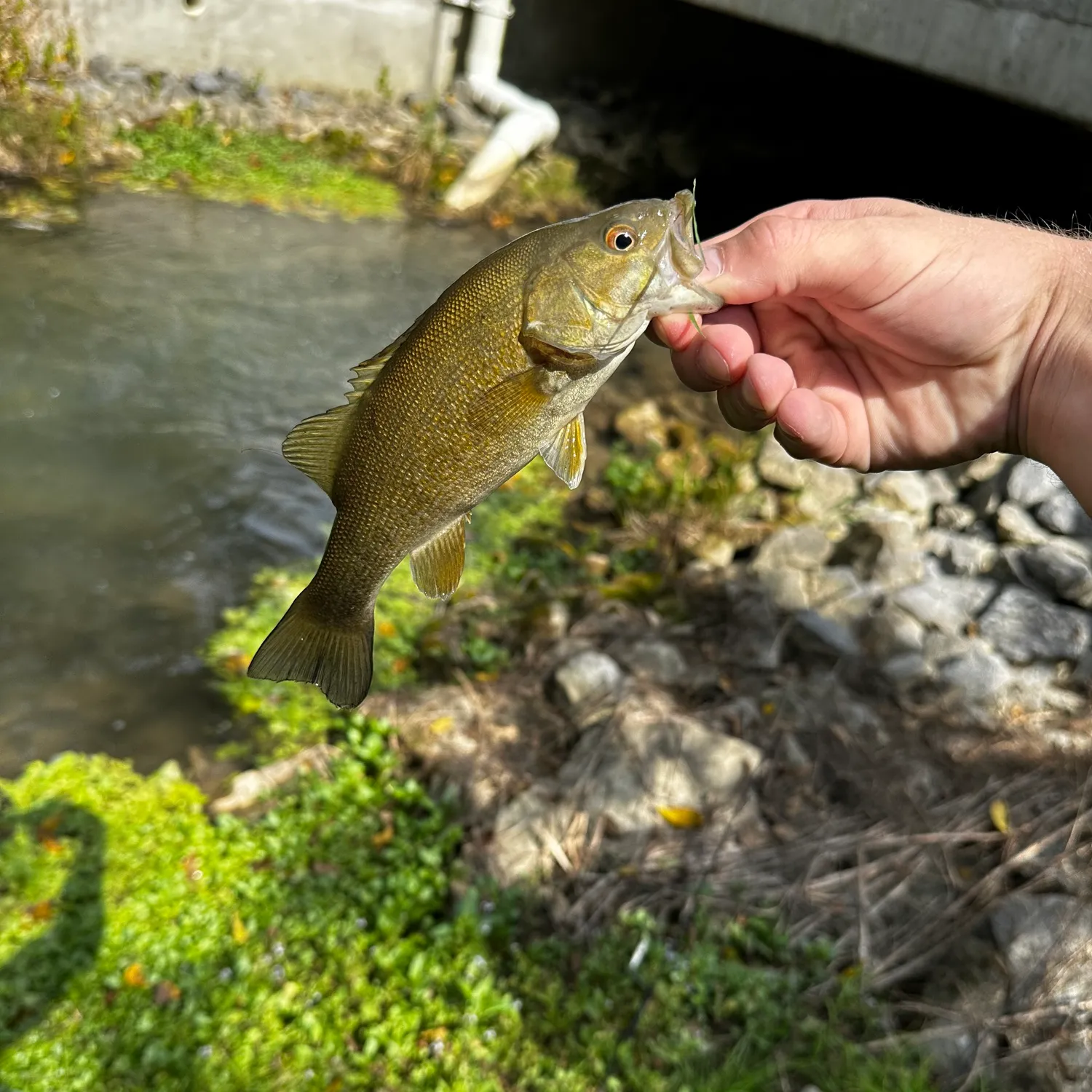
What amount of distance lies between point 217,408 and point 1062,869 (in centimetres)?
582

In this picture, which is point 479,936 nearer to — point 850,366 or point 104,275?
point 850,366

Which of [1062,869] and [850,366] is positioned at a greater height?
[850,366]

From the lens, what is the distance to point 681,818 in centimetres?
402

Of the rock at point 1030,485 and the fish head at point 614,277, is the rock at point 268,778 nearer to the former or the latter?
the fish head at point 614,277

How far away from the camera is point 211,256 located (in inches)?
343

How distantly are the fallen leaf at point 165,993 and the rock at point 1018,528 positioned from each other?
197 inches

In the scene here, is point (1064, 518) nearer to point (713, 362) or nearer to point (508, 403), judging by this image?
point (713, 362)

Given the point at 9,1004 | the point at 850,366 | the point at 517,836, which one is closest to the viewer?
the point at 850,366

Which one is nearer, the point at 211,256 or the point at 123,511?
the point at 123,511

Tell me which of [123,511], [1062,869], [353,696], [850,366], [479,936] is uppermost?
[850,366]

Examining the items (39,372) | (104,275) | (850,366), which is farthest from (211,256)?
(850,366)

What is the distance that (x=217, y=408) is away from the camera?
23.0ft

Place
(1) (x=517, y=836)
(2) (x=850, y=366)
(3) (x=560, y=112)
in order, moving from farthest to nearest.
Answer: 1. (3) (x=560, y=112)
2. (1) (x=517, y=836)
3. (2) (x=850, y=366)

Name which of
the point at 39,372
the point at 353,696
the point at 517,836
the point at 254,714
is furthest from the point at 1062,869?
the point at 39,372
